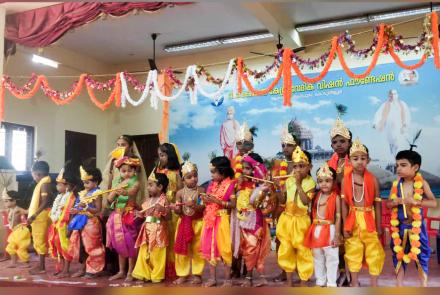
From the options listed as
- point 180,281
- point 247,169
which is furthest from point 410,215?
point 180,281

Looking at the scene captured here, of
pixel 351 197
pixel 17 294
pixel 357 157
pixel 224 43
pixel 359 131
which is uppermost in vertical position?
pixel 224 43

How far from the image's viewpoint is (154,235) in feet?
13.8

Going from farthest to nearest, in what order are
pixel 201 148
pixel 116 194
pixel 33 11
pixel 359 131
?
pixel 201 148, pixel 359 131, pixel 33 11, pixel 116 194

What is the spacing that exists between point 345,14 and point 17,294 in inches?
215

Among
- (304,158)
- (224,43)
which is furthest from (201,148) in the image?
(304,158)

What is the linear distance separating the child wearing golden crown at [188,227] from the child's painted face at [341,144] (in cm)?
133

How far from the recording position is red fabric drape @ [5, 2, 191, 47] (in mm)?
5664

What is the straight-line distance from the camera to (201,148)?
25.9 ft

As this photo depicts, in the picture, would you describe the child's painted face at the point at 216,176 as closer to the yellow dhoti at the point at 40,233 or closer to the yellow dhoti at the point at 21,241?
the yellow dhoti at the point at 40,233

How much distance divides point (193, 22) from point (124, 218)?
11.2 feet

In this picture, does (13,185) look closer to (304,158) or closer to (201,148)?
(201,148)

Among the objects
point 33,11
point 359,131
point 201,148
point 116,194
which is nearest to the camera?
point 116,194

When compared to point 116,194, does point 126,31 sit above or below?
above

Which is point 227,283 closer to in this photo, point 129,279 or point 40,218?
point 129,279
